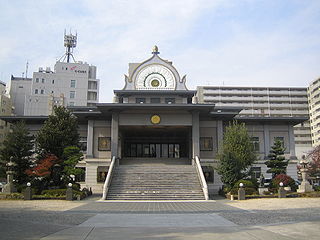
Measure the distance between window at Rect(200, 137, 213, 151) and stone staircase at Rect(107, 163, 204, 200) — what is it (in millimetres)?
4656

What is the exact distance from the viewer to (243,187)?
2652cm

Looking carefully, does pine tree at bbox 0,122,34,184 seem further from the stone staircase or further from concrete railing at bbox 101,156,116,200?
the stone staircase

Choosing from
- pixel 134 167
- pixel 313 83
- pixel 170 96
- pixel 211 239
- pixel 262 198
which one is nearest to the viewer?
pixel 211 239

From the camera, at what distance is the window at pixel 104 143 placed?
36.8 m

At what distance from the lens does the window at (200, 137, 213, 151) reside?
3684cm

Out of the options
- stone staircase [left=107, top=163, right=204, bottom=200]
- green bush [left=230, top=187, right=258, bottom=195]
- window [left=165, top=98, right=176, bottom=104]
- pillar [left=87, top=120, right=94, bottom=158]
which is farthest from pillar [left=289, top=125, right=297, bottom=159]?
pillar [left=87, top=120, right=94, bottom=158]

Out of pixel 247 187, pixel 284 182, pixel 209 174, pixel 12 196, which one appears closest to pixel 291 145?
pixel 209 174

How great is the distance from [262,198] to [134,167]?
13.4m

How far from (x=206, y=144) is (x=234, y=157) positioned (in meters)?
9.13

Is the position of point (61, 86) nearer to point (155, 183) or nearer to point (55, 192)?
point (55, 192)

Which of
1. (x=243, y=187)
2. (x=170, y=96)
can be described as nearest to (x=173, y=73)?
(x=170, y=96)

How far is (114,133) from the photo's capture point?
34.4 metres

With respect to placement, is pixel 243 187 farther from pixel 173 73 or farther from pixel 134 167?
pixel 173 73

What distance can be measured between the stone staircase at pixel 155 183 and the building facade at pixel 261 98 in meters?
71.1
